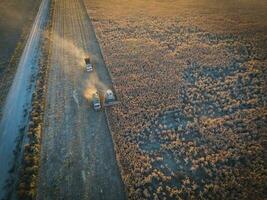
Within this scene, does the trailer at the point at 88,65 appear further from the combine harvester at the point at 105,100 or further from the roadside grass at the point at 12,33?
the roadside grass at the point at 12,33

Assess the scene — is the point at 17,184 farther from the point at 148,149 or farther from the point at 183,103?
the point at 183,103

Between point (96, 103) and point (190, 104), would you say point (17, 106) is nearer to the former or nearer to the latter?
point (96, 103)

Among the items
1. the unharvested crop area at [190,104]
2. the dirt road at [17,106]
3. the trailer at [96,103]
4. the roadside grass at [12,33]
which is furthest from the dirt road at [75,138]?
the roadside grass at [12,33]

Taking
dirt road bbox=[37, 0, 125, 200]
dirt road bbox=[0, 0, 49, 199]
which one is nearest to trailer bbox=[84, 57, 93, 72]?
dirt road bbox=[37, 0, 125, 200]

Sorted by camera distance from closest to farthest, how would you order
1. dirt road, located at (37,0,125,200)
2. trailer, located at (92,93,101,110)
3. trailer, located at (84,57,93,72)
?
dirt road, located at (37,0,125,200)
trailer, located at (92,93,101,110)
trailer, located at (84,57,93,72)

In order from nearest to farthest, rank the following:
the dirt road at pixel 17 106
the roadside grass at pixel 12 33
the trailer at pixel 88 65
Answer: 1. the dirt road at pixel 17 106
2. the trailer at pixel 88 65
3. the roadside grass at pixel 12 33

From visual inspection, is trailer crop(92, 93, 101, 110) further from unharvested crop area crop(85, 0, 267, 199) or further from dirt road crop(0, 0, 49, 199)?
dirt road crop(0, 0, 49, 199)

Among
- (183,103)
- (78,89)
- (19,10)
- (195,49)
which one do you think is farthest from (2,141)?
(19,10)
